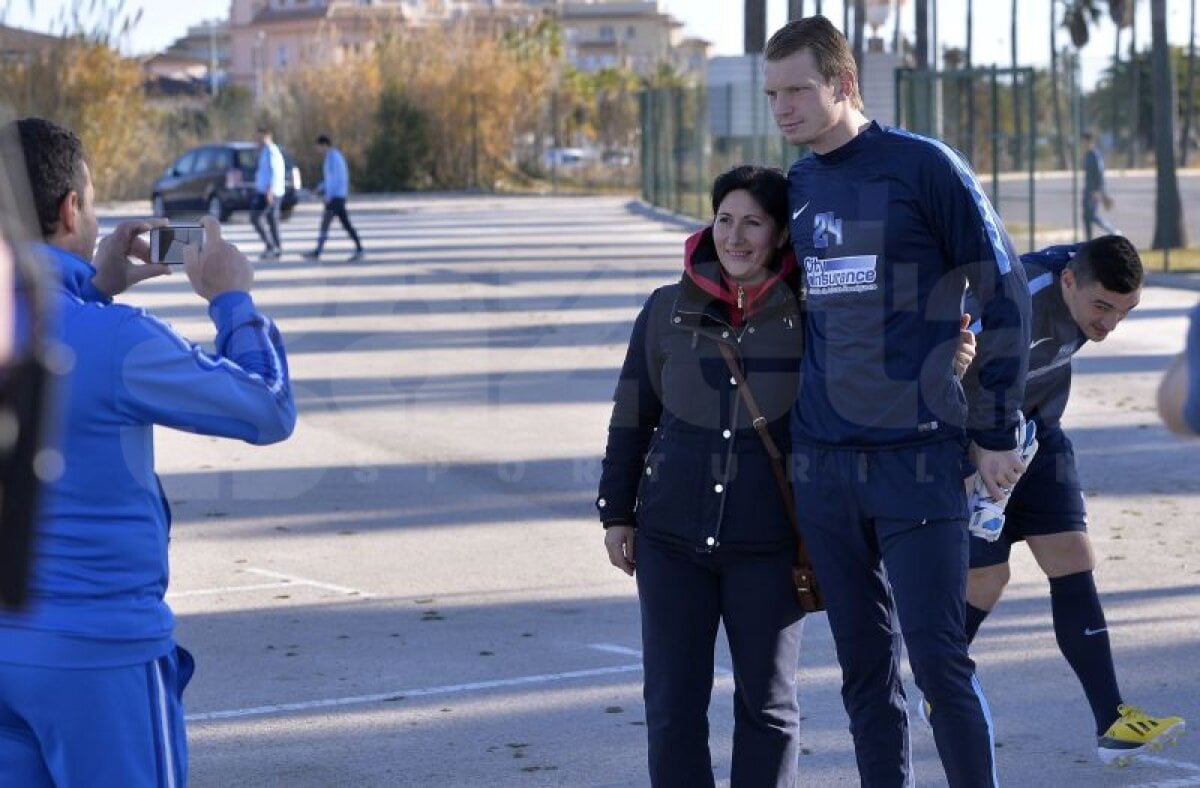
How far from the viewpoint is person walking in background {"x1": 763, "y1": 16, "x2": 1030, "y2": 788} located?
467 cm

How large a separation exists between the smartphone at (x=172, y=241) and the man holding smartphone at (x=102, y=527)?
0.28 metres

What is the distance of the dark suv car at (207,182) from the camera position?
42.4 m

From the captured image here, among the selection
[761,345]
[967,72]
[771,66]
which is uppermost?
[967,72]

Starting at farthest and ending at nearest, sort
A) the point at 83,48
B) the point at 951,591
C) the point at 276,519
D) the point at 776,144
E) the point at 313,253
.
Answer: the point at 83,48, the point at 776,144, the point at 313,253, the point at 276,519, the point at 951,591

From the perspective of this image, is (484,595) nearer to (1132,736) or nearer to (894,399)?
(1132,736)

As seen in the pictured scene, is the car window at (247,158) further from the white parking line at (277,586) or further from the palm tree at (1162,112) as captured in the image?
the white parking line at (277,586)

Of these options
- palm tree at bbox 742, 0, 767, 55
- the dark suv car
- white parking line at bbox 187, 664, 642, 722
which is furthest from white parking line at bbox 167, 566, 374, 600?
the dark suv car

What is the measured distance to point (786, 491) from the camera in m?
4.84

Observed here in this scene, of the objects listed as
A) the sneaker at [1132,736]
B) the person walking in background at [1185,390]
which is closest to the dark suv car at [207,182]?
the sneaker at [1132,736]

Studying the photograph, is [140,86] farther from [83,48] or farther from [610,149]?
[610,149]

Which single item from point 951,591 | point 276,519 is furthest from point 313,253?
point 951,591

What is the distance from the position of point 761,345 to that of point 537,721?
6.72 ft

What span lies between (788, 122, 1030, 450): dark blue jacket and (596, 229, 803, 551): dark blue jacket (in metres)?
0.16

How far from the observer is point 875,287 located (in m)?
4.69
